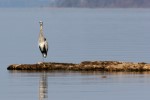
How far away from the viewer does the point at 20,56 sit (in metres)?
42.6

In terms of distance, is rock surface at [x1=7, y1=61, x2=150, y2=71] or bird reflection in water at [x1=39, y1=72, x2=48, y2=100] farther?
rock surface at [x1=7, y1=61, x2=150, y2=71]

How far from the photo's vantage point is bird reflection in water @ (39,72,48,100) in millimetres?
25980

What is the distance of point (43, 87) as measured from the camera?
28469 mm

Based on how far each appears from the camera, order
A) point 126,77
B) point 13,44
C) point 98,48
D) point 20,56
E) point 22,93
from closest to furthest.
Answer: point 22,93 → point 126,77 → point 20,56 → point 98,48 → point 13,44

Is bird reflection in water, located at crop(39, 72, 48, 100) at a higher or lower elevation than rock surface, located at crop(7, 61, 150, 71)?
lower

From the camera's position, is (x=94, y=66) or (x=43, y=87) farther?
(x=94, y=66)

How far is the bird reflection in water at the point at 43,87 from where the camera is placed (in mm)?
25980

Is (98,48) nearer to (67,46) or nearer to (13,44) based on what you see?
(67,46)

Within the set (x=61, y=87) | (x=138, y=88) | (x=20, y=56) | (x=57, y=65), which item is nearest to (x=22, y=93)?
(x=61, y=87)

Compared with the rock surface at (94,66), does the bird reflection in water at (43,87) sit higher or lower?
lower

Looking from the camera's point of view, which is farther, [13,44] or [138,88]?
[13,44]

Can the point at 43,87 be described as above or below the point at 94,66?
below

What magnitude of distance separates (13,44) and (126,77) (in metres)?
24.3

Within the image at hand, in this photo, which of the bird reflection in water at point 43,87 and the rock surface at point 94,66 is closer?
the bird reflection in water at point 43,87
